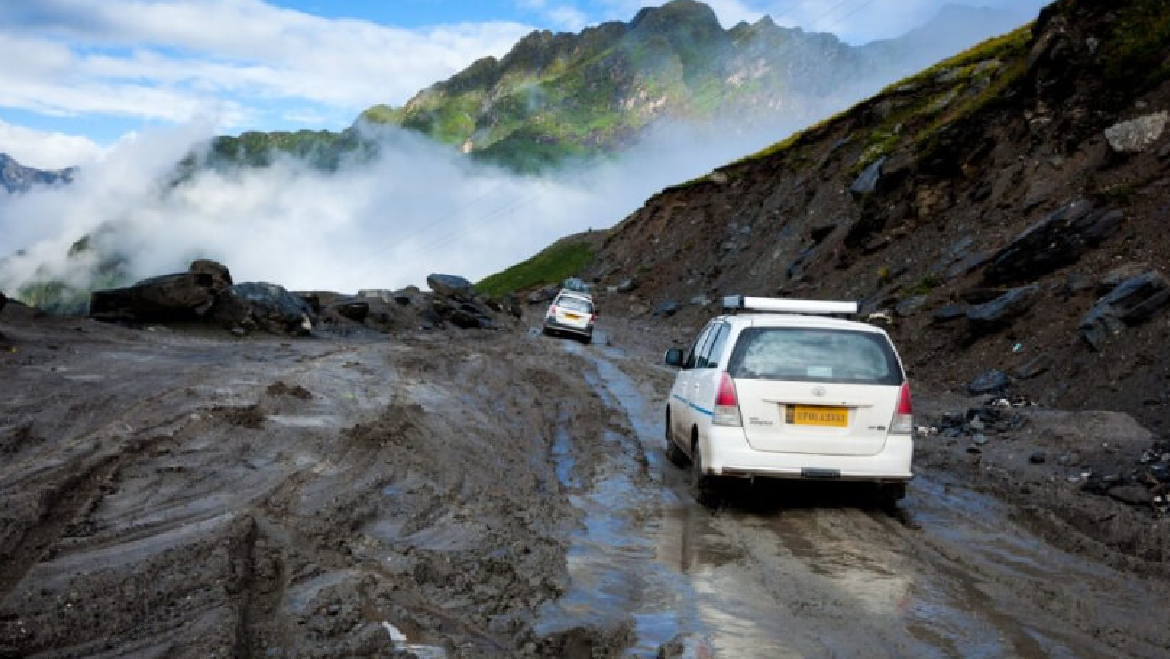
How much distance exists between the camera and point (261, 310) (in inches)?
1065

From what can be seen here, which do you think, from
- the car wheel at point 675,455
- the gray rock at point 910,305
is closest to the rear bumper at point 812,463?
the car wheel at point 675,455

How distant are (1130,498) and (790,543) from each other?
3935mm

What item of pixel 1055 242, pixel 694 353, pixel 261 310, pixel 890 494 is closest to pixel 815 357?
pixel 890 494

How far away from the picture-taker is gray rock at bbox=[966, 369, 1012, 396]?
1644 centimetres

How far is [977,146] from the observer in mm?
29078

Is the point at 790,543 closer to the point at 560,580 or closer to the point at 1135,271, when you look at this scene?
the point at 560,580

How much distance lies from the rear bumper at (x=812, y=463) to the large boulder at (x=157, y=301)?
19607 millimetres

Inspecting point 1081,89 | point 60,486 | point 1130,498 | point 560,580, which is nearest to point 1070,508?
point 1130,498

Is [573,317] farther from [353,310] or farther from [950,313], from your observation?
[950,313]

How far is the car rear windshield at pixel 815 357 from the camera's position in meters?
8.95

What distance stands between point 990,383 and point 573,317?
67.7 ft

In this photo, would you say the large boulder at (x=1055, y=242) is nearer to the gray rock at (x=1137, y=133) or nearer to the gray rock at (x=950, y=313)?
the gray rock at (x=950, y=313)

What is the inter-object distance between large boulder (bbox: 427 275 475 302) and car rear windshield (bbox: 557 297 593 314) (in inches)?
351

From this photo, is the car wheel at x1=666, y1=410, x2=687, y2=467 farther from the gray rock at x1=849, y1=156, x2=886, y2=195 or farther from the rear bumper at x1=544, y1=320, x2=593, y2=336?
the gray rock at x1=849, y1=156, x2=886, y2=195
